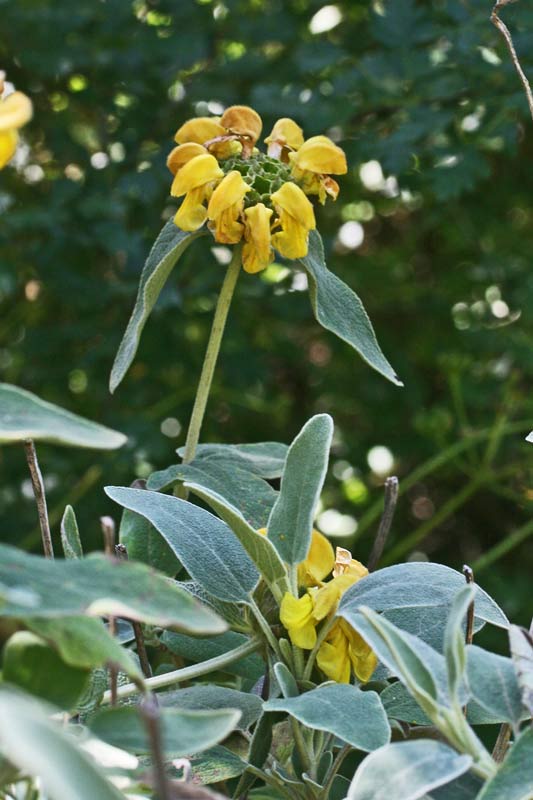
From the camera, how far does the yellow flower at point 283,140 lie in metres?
0.51

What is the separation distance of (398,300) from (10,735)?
1161 mm

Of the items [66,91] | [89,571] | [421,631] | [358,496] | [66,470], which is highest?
[89,571]

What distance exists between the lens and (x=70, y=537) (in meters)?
0.41

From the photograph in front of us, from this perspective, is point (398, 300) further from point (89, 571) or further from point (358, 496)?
point (89, 571)

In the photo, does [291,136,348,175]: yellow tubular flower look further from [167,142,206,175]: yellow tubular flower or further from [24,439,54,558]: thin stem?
[24,439,54,558]: thin stem

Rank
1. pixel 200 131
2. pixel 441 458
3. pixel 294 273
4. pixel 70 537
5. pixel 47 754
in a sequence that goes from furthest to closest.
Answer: pixel 294 273 < pixel 441 458 < pixel 200 131 < pixel 70 537 < pixel 47 754

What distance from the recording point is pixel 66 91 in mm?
1190

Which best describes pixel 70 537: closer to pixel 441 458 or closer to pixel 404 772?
pixel 404 772

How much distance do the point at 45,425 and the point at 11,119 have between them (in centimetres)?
7

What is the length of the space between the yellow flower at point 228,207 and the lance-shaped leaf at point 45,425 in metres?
0.21

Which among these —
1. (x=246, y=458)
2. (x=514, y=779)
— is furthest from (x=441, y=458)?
(x=514, y=779)

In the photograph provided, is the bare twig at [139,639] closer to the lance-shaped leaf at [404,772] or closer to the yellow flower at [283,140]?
the lance-shaped leaf at [404,772]

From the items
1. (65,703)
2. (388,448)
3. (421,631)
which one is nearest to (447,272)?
(388,448)

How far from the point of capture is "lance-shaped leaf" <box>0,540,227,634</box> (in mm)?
237
